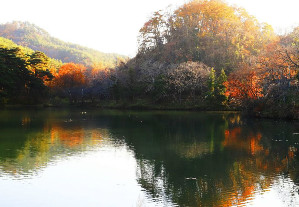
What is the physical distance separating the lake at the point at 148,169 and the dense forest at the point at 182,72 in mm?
15416

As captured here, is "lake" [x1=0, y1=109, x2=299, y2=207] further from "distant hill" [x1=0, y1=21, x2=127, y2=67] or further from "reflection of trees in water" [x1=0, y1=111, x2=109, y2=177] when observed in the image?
"distant hill" [x1=0, y1=21, x2=127, y2=67]

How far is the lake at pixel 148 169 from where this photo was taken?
11.0m

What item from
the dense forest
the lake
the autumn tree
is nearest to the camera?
the lake

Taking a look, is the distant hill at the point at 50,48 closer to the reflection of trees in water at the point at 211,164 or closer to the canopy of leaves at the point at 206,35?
the canopy of leaves at the point at 206,35

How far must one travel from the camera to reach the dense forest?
41.4 meters

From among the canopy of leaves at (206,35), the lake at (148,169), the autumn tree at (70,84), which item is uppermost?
the canopy of leaves at (206,35)

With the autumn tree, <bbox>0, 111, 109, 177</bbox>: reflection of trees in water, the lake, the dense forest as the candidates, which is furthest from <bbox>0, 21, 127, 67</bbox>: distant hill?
the lake

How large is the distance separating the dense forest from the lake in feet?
50.6

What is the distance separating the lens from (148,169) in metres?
14.6

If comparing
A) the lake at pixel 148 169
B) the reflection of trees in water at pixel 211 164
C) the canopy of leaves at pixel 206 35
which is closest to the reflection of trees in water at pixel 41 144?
the lake at pixel 148 169

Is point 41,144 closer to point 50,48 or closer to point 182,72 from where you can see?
point 182,72

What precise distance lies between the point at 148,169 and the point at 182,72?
126 feet

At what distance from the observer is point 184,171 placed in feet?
46.7

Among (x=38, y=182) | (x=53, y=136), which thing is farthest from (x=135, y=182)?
(x=53, y=136)
